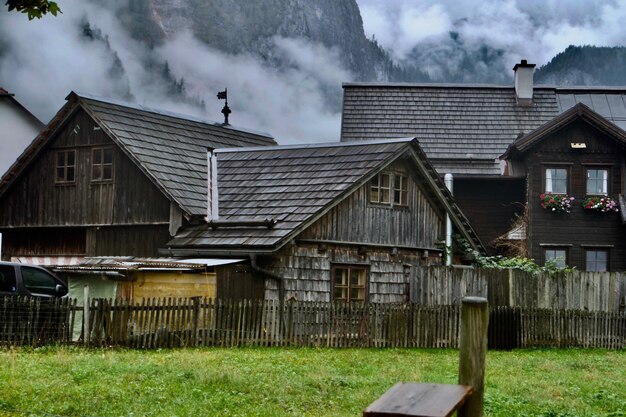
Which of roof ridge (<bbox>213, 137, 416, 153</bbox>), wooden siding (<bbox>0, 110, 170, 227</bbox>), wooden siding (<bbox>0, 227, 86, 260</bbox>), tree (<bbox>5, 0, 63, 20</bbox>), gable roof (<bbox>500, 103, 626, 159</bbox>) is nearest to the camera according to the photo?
tree (<bbox>5, 0, 63, 20</bbox>)

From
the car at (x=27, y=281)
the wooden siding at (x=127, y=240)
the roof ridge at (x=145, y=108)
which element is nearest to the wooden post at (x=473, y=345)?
the car at (x=27, y=281)

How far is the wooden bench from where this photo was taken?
575cm

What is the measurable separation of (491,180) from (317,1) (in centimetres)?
6448

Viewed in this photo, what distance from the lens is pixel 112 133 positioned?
2945 cm

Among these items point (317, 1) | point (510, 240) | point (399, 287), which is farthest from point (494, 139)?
point (317, 1)

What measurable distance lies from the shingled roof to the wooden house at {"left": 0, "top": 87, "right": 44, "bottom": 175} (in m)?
17.7

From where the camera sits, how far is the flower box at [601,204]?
37219mm

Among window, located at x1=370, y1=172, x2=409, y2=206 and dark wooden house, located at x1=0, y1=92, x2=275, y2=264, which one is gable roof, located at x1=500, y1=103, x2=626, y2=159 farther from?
dark wooden house, located at x1=0, y1=92, x2=275, y2=264

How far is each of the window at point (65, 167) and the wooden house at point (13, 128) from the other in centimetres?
2094

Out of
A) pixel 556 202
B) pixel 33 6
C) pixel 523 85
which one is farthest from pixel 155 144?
pixel 523 85

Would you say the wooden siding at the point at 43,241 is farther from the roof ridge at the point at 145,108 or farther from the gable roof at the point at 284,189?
the gable roof at the point at 284,189

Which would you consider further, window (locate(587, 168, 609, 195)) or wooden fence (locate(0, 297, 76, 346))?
window (locate(587, 168, 609, 195))

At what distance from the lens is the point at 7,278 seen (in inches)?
883

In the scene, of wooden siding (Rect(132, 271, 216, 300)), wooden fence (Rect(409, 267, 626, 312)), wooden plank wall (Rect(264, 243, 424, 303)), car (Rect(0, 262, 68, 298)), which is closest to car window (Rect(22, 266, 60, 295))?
car (Rect(0, 262, 68, 298))
